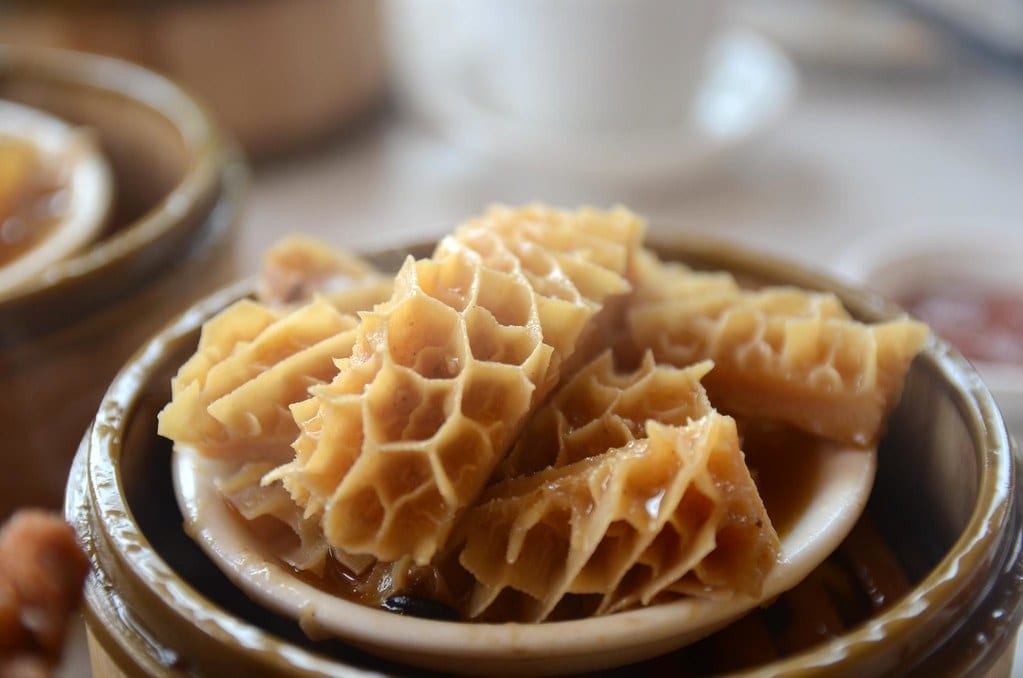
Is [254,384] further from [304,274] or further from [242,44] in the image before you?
[242,44]

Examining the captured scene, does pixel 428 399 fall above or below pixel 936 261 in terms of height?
above

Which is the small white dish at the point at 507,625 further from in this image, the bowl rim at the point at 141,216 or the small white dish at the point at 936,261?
the small white dish at the point at 936,261

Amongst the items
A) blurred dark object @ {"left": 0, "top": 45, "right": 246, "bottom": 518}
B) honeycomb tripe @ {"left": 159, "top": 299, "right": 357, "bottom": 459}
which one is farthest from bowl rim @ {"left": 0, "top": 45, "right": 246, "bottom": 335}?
honeycomb tripe @ {"left": 159, "top": 299, "right": 357, "bottom": 459}

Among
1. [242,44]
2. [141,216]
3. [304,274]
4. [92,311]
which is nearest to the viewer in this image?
[304,274]

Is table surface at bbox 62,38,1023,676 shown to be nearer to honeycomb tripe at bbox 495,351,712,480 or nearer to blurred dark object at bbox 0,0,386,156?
blurred dark object at bbox 0,0,386,156

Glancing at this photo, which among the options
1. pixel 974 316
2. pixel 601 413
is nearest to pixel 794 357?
pixel 601 413

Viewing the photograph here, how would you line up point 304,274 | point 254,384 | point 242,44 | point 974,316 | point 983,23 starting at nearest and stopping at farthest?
1. point 254,384
2. point 304,274
3. point 974,316
4. point 242,44
5. point 983,23
